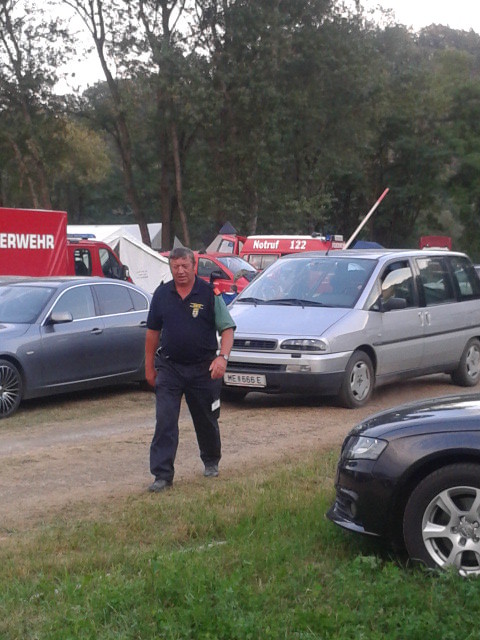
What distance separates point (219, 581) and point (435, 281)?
29.0ft

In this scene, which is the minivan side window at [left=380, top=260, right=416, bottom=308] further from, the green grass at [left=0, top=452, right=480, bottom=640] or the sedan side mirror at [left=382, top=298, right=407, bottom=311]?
the green grass at [left=0, top=452, right=480, bottom=640]

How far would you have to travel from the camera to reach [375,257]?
12672 millimetres

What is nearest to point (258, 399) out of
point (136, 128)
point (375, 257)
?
point (375, 257)

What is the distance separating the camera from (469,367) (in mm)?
14039

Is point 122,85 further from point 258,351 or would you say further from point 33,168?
point 258,351

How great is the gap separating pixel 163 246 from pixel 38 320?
2989 cm

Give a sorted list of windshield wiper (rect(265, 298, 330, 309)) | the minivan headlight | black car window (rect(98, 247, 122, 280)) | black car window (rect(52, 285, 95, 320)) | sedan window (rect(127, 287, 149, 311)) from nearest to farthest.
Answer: the minivan headlight → windshield wiper (rect(265, 298, 330, 309)) → black car window (rect(52, 285, 95, 320)) → sedan window (rect(127, 287, 149, 311)) → black car window (rect(98, 247, 122, 280))

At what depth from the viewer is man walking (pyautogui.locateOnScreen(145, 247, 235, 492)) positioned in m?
7.61

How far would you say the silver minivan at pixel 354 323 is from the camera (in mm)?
11359

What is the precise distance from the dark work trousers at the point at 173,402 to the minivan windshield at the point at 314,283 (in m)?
4.51

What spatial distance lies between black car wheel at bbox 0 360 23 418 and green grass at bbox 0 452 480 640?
183 inches

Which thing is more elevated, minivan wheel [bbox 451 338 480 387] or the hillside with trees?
the hillside with trees

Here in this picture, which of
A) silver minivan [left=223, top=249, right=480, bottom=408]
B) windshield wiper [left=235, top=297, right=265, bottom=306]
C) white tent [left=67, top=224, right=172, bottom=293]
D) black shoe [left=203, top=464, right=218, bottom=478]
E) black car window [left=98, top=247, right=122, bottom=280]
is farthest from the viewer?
white tent [left=67, top=224, right=172, bottom=293]

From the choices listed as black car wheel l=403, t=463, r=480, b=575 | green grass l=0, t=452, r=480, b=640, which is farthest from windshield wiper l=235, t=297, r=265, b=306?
black car wheel l=403, t=463, r=480, b=575
